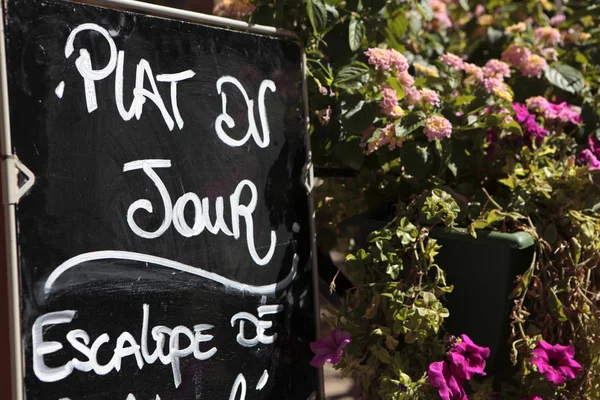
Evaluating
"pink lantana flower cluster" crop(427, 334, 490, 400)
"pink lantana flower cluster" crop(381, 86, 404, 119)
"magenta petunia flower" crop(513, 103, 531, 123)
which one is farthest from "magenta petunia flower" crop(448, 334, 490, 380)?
"magenta petunia flower" crop(513, 103, 531, 123)

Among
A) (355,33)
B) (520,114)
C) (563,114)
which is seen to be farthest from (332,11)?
(563,114)

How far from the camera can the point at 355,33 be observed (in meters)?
1.74

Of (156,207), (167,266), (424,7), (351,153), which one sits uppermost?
(424,7)

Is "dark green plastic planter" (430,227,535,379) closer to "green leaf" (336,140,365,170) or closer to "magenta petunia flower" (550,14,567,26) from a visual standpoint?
"green leaf" (336,140,365,170)

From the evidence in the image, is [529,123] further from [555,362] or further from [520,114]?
[555,362]

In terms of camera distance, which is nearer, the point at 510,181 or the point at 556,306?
the point at 556,306

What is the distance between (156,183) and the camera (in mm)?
1331

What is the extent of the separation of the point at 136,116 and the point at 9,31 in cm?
25

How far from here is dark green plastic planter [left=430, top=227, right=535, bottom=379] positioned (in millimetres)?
1533

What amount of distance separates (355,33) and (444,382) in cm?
79

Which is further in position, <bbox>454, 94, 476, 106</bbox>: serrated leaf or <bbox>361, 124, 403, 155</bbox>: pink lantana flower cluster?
<bbox>454, 94, 476, 106</bbox>: serrated leaf

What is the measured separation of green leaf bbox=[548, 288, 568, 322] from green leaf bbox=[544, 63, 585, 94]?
2.17 feet

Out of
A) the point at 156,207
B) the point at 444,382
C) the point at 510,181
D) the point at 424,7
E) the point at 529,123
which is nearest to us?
the point at 156,207

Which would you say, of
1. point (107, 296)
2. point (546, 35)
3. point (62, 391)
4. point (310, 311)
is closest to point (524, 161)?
point (546, 35)
